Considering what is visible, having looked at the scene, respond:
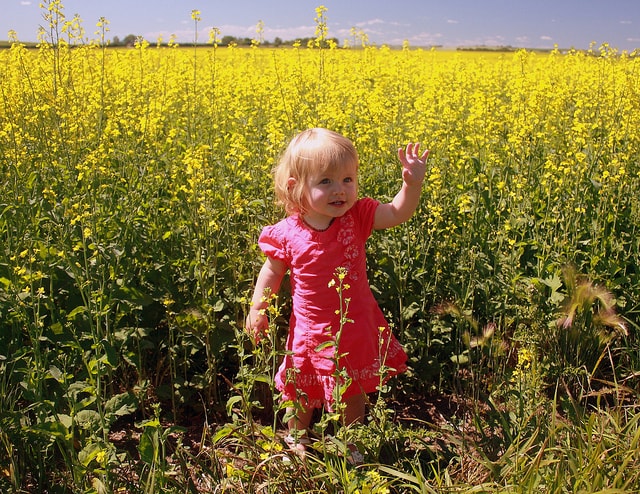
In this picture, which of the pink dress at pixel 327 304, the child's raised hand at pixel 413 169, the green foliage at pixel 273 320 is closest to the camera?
the green foliage at pixel 273 320

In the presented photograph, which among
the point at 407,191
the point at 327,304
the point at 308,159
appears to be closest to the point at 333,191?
the point at 308,159

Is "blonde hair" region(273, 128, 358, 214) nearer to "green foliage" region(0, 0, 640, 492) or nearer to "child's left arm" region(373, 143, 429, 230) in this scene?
"child's left arm" region(373, 143, 429, 230)

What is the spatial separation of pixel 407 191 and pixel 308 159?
1.22ft

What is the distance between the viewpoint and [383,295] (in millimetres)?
3045

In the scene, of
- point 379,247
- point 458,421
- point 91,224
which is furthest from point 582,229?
point 91,224

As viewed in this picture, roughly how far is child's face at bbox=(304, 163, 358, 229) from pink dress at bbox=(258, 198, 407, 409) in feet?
0.36

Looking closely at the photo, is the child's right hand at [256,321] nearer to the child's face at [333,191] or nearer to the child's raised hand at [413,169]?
the child's face at [333,191]

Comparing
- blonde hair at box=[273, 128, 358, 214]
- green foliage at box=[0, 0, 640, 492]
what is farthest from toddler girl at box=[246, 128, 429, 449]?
green foliage at box=[0, 0, 640, 492]

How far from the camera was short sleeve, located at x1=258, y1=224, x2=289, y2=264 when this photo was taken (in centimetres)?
248

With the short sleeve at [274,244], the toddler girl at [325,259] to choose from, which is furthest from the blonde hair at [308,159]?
the short sleeve at [274,244]

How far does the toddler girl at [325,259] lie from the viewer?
7.65ft

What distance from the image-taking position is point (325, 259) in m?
2.42

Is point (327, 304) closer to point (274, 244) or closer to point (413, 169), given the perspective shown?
point (274, 244)

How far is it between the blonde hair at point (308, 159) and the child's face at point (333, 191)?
0.06 ft
